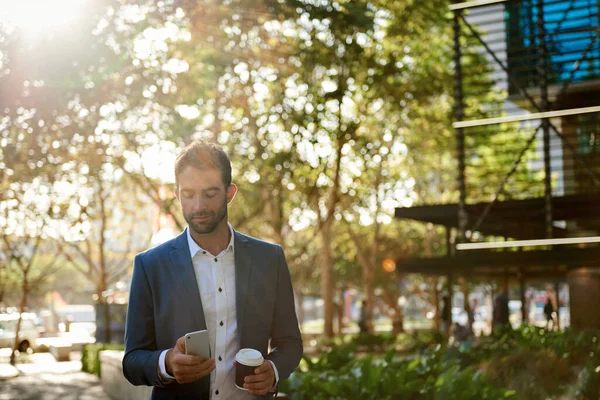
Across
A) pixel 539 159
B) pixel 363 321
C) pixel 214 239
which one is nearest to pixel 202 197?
pixel 214 239

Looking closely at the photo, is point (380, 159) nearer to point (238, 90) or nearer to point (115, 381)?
point (238, 90)

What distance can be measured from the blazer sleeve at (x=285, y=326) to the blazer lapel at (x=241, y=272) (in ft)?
0.50

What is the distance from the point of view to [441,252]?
5353 centimetres

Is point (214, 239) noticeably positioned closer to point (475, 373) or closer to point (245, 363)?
point (245, 363)

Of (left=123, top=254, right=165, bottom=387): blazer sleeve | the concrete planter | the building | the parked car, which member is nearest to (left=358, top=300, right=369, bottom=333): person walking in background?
the parked car

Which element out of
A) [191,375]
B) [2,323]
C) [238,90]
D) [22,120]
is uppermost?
[238,90]

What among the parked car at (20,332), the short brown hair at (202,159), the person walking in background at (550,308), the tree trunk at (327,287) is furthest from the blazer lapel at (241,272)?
the parked car at (20,332)

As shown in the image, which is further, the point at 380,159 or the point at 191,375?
the point at 380,159

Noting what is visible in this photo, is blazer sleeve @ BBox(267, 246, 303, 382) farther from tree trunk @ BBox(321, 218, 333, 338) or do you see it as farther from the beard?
tree trunk @ BBox(321, 218, 333, 338)

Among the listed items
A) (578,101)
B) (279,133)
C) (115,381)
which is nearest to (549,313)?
(578,101)

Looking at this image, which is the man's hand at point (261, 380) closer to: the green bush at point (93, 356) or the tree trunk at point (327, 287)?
the green bush at point (93, 356)

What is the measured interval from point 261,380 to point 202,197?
2.32 feet

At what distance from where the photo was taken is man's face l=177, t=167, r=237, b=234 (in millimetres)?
3553

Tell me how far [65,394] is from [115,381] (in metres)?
2.49
